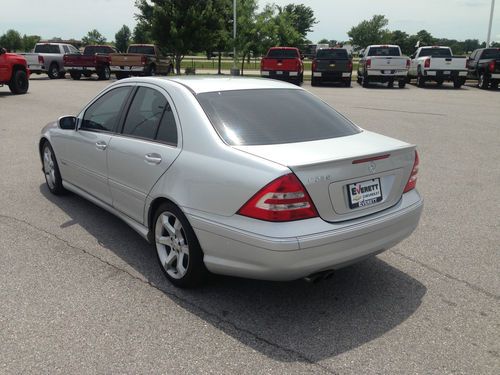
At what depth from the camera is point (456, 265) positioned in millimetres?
4082

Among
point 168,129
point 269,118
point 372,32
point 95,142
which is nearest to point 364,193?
point 269,118

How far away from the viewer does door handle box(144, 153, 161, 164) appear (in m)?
3.68

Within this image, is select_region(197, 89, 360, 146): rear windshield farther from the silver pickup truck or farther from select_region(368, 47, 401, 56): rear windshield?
the silver pickup truck

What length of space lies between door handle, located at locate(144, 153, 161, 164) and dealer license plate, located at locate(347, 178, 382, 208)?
1.47 meters

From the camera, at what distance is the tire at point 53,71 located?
28144mm

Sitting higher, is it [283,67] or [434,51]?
[434,51]

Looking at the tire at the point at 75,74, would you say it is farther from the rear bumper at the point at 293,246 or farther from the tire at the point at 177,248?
the rear bumper at the point at 293,246

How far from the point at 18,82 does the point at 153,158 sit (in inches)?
668

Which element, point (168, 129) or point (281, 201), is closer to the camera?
point (281, 201)

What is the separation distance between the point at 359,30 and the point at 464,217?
9091 cm

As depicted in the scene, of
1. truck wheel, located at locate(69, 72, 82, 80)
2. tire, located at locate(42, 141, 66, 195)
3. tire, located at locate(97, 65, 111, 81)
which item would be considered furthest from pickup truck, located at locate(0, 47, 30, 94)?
tire, located at locate(42, 141, 66, 195)

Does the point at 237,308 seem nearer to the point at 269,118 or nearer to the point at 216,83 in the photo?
the point at 269,118

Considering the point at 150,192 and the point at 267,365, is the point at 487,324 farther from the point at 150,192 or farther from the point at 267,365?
the point at 150,192

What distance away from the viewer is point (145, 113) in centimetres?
413
